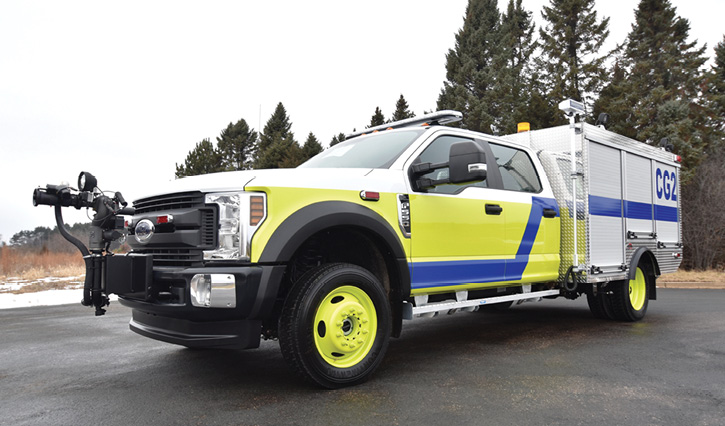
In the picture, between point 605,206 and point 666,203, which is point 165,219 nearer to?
point 605,206

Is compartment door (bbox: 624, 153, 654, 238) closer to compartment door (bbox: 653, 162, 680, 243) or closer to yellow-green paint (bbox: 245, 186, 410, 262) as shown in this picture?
compartment door (bbox: 653, 162, 680, 243)

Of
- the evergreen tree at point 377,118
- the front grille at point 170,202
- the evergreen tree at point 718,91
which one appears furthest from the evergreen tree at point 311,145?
the front grille at point 170,202

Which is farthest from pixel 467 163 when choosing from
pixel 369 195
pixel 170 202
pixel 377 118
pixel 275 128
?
pixel 275 128

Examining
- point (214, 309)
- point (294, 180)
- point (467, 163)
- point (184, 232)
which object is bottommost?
point (214, 309)

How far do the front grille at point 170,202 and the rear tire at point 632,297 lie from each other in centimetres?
552

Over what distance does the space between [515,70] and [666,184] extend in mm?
26486

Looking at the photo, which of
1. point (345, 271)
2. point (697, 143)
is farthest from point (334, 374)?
point (697, 143)

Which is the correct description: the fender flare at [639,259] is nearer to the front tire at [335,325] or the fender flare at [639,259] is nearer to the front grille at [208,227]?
the front tire at [335,325]

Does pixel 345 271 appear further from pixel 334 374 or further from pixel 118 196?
pixel 118 196

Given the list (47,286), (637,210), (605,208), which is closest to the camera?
(605,208)

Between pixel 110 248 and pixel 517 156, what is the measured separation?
4072mm

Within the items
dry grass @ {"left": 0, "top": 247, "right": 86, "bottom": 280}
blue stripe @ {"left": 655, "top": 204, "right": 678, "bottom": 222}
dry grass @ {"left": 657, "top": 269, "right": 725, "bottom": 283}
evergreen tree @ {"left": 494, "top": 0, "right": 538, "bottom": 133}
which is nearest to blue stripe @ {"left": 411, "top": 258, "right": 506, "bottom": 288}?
blue stripe @ {"left": 655, "top": 204, "right": 678, "bottom": 222}

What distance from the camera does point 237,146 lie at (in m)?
46.9

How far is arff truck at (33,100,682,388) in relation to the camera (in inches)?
133
